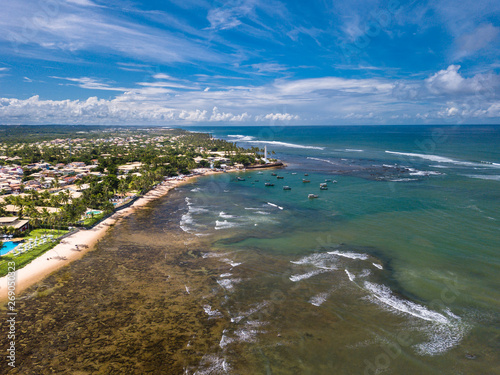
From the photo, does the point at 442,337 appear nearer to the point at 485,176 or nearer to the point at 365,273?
the point at 365,273

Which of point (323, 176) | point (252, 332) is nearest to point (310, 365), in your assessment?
point (252, 332)

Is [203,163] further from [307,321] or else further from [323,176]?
[307,321]

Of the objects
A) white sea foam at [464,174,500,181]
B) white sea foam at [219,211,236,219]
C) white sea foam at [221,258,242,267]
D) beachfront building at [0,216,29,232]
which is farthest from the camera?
white sea foam at [464,174,500,181]

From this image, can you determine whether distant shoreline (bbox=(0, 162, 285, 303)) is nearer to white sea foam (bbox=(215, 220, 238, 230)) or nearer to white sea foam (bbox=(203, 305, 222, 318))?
white sea foam (bbox=(215, 220, 238, 230))

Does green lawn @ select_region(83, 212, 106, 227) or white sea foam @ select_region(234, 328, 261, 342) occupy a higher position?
green lawn @ select_region(83, 212, 106, 227)

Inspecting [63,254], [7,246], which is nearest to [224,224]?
[63,254]

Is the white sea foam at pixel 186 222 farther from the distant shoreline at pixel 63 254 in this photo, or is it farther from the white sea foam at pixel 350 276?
the white sea foam at pixel 350 276

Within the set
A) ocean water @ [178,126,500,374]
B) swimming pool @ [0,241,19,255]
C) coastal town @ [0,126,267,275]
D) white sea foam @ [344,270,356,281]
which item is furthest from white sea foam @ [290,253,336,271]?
swimming pool @ [0,241,19,255]
